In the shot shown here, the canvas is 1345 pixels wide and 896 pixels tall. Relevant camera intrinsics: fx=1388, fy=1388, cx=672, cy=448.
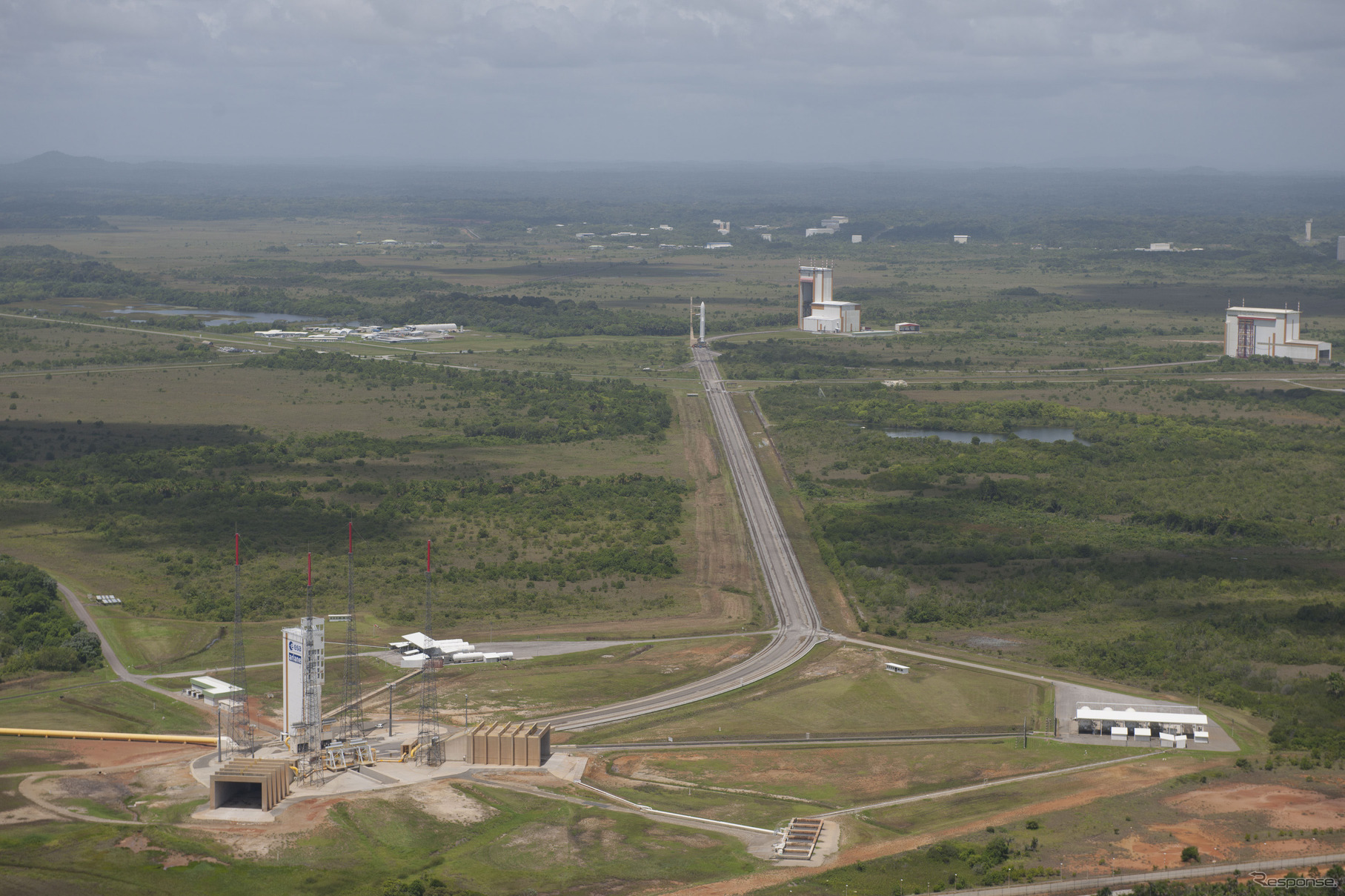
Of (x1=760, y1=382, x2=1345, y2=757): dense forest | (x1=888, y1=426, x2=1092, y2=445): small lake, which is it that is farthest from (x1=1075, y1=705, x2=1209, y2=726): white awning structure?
(x1=888, y1=426, x2=1092, y2=445): small lake

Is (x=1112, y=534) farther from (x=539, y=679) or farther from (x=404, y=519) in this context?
(x=404, y=519)

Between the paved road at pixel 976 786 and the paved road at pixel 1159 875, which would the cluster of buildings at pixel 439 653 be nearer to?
the paved road at pixel 976 786

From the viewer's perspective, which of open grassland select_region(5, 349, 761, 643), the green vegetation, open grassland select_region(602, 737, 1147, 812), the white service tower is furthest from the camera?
open grassland select_region(5, 349, 761, 643)

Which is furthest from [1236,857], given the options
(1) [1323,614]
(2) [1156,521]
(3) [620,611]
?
(2) [1156,521]

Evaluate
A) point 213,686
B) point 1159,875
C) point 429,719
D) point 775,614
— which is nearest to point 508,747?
point 429,719

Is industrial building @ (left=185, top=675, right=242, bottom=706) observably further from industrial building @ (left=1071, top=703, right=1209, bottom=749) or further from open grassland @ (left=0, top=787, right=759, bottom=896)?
industrial building @ (left=1071, top=703, right=1209, bottom=749)

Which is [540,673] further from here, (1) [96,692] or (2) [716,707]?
(1) [96,692]

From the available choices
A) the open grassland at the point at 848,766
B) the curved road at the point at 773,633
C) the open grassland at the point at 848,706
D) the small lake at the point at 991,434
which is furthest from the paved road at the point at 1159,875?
the small lake at the point at 991,434
